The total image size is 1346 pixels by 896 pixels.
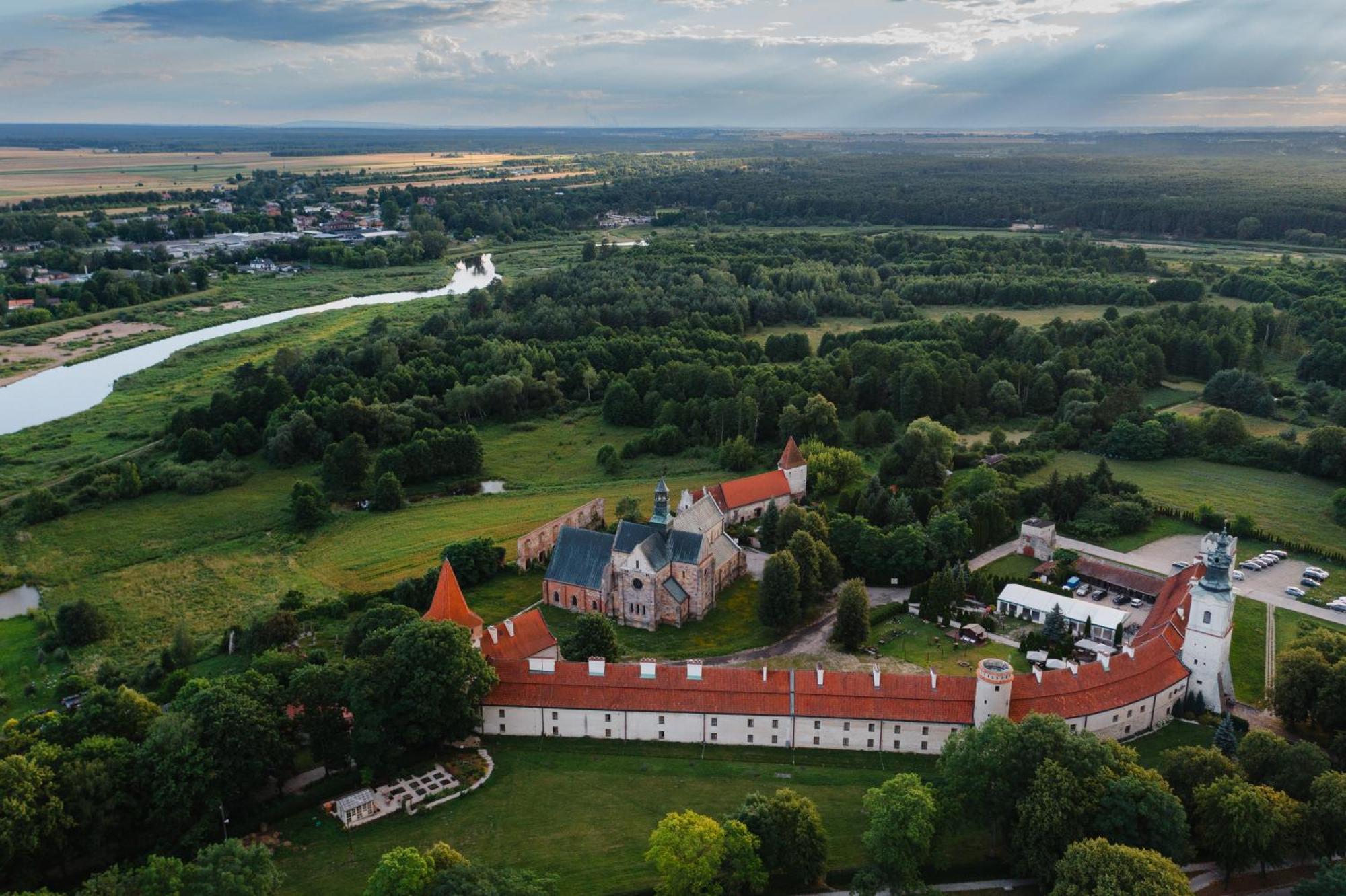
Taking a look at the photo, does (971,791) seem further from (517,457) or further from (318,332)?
(318,332)

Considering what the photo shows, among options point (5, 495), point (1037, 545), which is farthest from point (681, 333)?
point (5, 495)

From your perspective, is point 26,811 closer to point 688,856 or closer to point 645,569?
point 688,856

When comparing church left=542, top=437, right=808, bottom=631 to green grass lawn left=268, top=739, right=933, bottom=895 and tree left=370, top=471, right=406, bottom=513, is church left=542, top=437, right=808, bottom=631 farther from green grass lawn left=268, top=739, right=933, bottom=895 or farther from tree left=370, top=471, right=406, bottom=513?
tree left=370, top=471, right=406, bottom=513

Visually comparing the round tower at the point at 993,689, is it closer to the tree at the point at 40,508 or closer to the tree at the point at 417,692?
the tree at the point at 417,692

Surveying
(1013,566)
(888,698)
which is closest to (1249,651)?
(1013,566)

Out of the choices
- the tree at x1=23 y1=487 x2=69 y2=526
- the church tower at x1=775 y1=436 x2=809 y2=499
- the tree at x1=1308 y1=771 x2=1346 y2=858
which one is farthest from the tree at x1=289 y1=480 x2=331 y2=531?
the tree at x1=1308 y1=771 x2=1346 y2=858

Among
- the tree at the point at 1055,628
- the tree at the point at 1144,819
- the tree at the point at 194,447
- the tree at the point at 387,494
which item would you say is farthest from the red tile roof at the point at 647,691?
the tree at the point at 194,447
